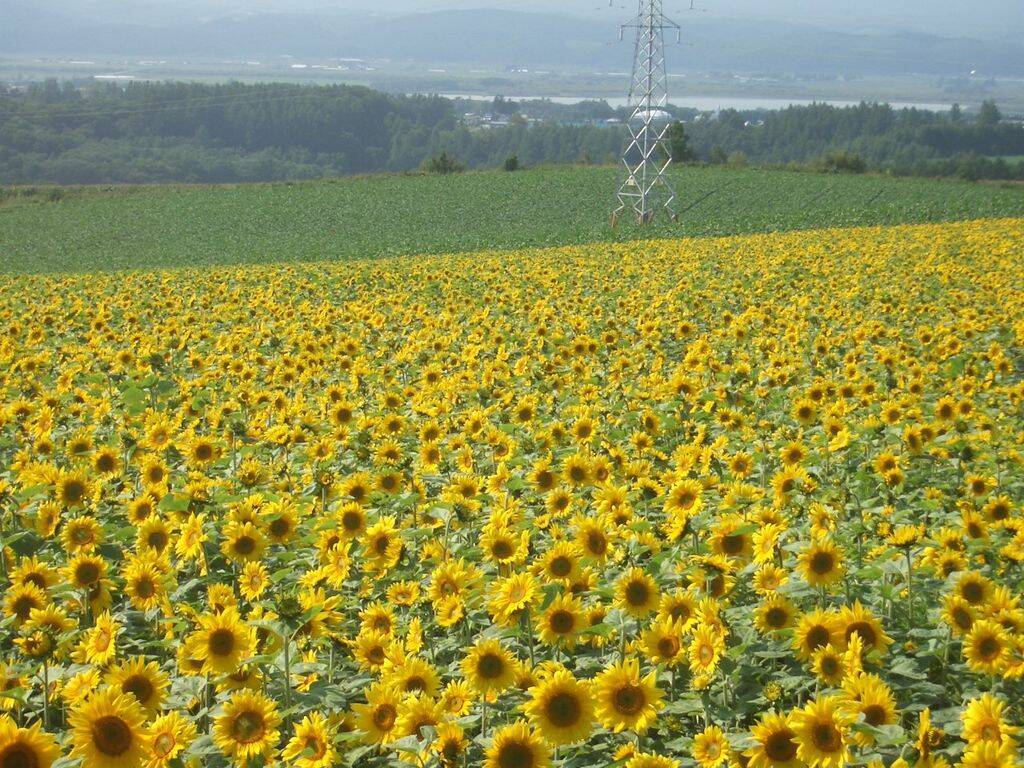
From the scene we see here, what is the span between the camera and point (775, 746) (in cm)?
269

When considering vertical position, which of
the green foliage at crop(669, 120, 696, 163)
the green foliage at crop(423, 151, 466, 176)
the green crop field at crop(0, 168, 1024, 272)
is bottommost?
the green crop field at crop(0, 168, 1024, 272)

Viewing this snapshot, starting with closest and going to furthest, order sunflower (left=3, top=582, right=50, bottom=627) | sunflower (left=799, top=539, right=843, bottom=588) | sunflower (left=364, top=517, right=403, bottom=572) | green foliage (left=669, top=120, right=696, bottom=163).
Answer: sunflower (left=3, top=582, right=50, bottom=627) → sunflower (left=799, top=539, right=843, bottom=588) → sunflower (left=364, top=517, right=403, bottom=572) → green foliage (left=669, top=120, right=696, bottom=163)

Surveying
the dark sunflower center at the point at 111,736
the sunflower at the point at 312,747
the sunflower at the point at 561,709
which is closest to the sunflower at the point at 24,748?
the dark sunflower center at the point at 111,736

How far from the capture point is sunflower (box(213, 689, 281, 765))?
287 centimetres

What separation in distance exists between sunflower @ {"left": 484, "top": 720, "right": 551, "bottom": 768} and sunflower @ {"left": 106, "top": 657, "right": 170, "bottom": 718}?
1.05m

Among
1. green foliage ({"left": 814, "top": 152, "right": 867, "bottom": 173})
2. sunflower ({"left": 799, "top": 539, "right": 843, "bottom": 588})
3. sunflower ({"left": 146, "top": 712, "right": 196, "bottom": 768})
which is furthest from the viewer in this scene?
green foliage ({"left": 814, "top": 152, "right": 867, "bottom": 173})

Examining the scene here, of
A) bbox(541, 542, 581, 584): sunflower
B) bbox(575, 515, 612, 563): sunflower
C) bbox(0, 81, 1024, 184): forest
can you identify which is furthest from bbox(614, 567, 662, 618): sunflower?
bbox(0, 81, 1024, 184): forest

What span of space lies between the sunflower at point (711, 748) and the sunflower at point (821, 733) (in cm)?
28

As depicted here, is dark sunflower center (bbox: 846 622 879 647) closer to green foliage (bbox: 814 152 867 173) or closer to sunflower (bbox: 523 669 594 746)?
sunflower (bbox: 523 669 594 746)

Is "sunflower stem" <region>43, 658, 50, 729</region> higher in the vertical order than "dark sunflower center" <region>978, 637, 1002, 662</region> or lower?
lower

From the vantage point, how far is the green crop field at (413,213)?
35.3m

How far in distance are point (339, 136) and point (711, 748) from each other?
112106 mm

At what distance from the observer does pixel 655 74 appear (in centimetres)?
3853

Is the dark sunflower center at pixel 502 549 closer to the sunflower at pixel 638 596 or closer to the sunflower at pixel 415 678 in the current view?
the sunflower at pixel 638 596
